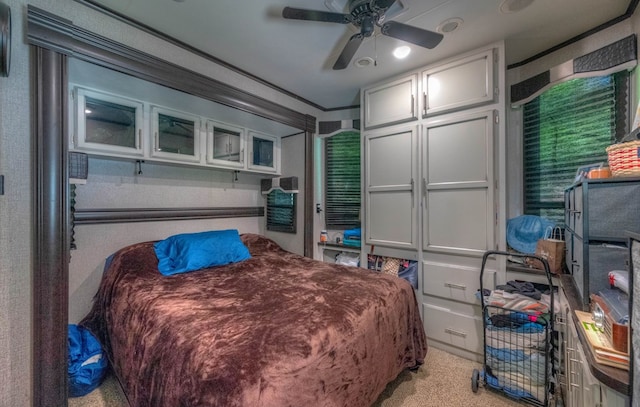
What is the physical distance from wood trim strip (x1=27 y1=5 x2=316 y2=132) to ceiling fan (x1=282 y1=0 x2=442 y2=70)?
3.56 ft

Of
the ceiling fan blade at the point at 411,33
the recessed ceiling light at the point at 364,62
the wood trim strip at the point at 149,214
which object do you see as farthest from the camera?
the recessed ceiling light at the point at 364,62

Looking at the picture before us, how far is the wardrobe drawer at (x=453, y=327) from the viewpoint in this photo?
2254mm

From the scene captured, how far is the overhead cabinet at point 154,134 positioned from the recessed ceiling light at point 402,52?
69.3 inches

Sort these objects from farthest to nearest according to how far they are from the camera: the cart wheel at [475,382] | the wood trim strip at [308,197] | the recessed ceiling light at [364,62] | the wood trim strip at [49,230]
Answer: the wood trim strip at [308,197]
the recessed ceiling light at [364,62]
the cart wheel at [475,382]
the wood trim strip at [49,230]

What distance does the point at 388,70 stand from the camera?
8.75 ft

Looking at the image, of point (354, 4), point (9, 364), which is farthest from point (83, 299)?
point (354, 4)

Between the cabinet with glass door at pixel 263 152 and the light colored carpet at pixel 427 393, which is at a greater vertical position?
the cabinet with glass door at pixel 263 152

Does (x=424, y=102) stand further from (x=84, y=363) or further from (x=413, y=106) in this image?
(x=84, y=363)

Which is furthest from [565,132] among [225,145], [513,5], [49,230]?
[49,230]

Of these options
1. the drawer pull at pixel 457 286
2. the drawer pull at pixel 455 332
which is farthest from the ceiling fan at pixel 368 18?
the drawer pull at pixel 455 332

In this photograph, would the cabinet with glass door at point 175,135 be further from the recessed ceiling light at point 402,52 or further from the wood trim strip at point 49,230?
the recessed ceiling light at point 402,52

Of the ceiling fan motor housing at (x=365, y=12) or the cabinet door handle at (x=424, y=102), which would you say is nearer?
the ceiling fan motor housing at (x=365, y=12)

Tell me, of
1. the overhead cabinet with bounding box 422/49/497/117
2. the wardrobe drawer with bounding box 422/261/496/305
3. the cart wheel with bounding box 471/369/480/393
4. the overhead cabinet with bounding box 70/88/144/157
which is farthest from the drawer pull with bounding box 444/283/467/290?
the overhead cabinet with bounding box 70/88/144/157

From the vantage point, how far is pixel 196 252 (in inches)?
92.0
